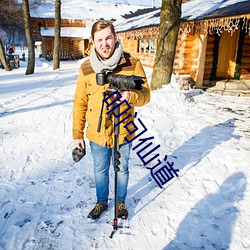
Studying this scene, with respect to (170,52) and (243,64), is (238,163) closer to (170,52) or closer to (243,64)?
(170,52)

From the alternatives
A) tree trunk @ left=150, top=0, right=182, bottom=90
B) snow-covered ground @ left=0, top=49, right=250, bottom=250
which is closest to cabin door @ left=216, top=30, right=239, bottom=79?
tree trunk @ left=150, top=0, right=182, bottom=90

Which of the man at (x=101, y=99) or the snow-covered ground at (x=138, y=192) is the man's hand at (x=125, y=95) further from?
the snow-covered ground at (x=138, y=192)

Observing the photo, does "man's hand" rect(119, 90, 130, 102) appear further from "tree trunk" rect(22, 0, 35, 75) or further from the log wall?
"tree trunk" rect(22, 0, 35, 75)

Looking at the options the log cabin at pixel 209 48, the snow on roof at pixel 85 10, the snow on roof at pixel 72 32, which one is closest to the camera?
the log cabin at pixel 209 48

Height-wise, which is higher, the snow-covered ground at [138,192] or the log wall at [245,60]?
the log wall at [245,60]

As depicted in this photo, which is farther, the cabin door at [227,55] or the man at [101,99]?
the cabin door at [227,55]

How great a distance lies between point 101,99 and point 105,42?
486mm

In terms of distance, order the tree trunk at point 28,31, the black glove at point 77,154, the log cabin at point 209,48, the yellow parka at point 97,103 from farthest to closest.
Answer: the tree trunk at point 28,31 → the log cabin at point 209,48 → the black glove at point 77,154 → the yellow parka at point 97,103

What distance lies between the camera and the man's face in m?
1.79

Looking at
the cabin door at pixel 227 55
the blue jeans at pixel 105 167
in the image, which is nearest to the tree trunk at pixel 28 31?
the cabin door at pixel 227 55

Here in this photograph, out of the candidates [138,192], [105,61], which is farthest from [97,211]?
[105,61]

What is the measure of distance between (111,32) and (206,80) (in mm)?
9763

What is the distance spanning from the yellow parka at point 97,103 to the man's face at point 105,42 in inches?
5.8

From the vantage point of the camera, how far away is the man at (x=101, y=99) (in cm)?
182
